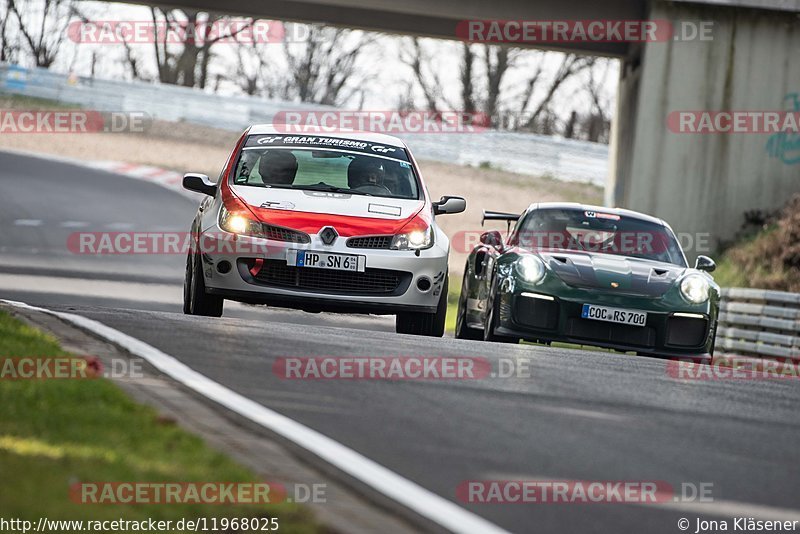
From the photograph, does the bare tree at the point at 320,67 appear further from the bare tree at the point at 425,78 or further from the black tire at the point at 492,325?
the black tire at the point at 492,325

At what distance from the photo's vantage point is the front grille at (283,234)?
11.5 meters

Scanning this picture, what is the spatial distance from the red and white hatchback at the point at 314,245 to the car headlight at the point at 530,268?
65cm

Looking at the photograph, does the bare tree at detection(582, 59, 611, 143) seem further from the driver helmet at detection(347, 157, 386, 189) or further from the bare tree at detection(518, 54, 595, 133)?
the driver helmet at detection(347, 157, 386, 189)

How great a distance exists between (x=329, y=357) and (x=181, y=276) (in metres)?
15.0

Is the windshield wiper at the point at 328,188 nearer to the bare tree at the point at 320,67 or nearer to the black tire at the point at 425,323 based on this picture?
the black tire at the point at 425,323

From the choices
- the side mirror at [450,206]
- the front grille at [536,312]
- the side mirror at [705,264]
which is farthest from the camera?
the side mirror at [705,264]

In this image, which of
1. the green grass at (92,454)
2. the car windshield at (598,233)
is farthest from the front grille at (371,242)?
the green grass at (92,454)
